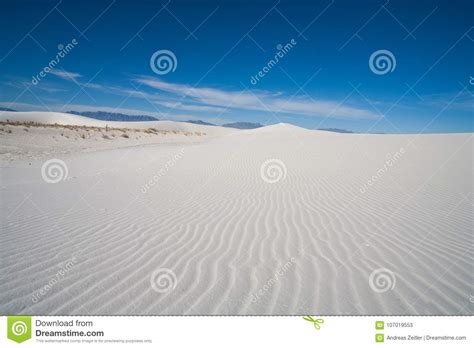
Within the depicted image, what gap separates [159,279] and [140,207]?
3332 millimetres

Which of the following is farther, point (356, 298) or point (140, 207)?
point (140, 207)

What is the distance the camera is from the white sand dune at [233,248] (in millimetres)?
2967

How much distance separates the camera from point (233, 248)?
14.1ft

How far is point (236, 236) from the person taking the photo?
15.8 ft

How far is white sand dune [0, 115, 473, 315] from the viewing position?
297 centimetres

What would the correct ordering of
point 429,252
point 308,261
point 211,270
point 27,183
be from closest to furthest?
point 211,270, point 308,261, point 429,252, point 27,183
